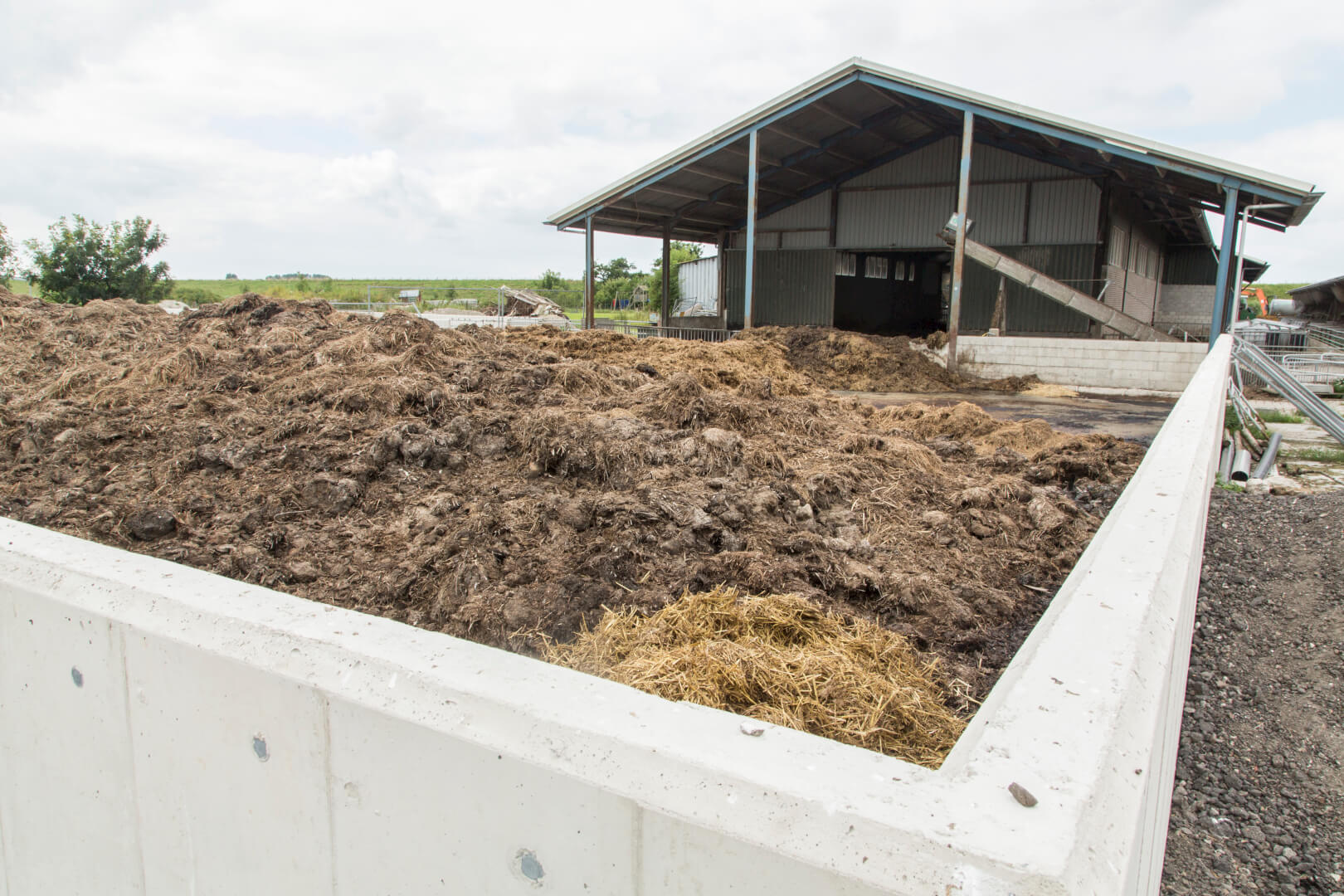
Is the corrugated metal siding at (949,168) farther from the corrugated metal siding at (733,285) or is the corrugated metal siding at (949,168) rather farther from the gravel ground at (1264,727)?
the gravel ground at (1264,727)

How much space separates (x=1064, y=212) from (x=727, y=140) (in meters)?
8.90

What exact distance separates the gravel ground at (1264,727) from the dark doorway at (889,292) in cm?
1974

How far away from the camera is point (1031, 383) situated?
1594 cm

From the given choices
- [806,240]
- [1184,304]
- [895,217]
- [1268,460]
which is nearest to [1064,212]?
[895,217]

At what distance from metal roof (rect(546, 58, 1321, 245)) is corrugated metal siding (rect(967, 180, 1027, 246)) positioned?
3.54ft

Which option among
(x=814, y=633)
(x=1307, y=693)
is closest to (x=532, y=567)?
(x=814, y=633)

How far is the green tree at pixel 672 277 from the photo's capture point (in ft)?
134

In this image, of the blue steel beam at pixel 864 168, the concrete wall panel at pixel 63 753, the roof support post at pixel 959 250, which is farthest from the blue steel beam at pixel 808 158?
the concrete wall panel at pixel 63 753

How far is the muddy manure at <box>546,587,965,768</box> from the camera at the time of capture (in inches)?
109

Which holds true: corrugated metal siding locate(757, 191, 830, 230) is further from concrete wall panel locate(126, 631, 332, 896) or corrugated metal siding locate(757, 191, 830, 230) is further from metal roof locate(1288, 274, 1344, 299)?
metal roof locate(1288, 274, 1344, 299)

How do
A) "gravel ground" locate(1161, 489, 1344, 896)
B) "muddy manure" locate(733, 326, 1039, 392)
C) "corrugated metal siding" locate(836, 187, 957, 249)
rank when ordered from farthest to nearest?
1. "corrugated metal siding" locate(836, 187, 957, 249)
2. "muddy manure" locate(733, 326, 1039, 392)
3. "gravel ground" locate(1161, 489, 1344, 896)

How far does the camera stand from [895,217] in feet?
76.0

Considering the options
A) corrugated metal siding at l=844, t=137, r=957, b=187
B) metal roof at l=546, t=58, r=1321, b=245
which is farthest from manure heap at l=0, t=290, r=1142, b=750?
corrugated metal siding at l=844, t=137, r=957, b=187

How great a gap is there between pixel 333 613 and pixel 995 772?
1255 millimetres
